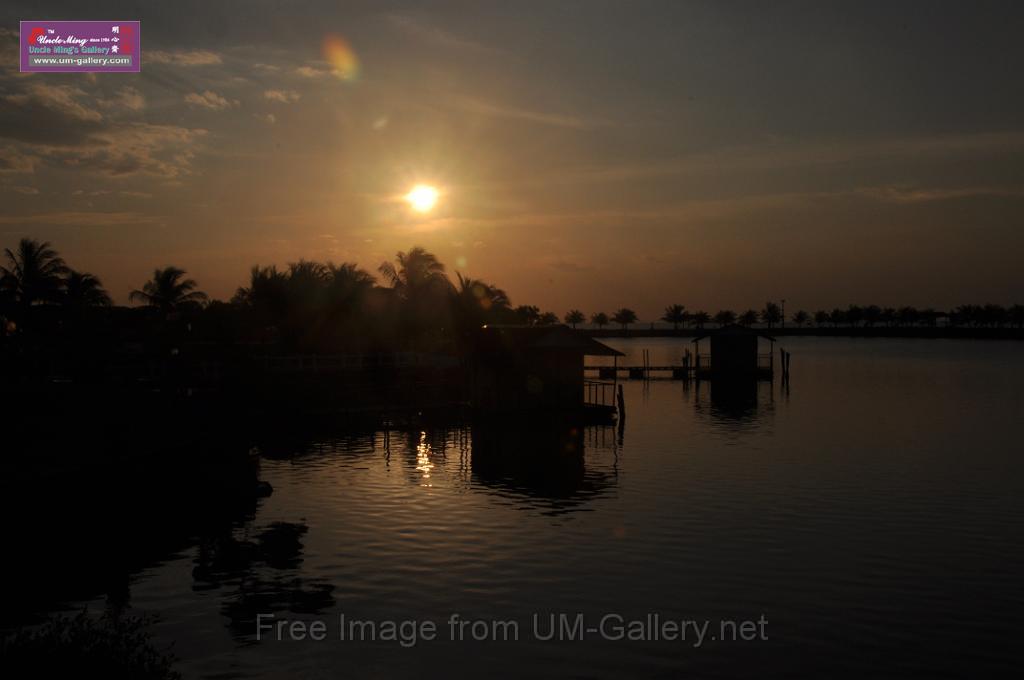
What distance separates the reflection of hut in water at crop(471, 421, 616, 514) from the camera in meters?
30.1

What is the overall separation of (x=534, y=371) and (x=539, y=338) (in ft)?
6.82

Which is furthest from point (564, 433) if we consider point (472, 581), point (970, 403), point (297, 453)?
point (970, 403)

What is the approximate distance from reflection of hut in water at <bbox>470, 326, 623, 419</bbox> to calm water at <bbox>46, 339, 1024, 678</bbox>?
707 cm

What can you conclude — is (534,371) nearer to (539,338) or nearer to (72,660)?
(539,338)

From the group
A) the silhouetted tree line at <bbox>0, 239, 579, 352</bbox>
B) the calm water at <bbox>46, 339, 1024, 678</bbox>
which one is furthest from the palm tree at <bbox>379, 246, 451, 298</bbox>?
the calm water at <bbox>46, 339, 1024, 678</bbox>

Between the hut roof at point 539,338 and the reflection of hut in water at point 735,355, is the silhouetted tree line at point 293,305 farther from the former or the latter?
the reflection of hut in water at point 735,355


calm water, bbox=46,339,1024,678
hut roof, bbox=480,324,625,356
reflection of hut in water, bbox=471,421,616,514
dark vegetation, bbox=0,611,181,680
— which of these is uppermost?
hut roof, bbox=480,324,625,356

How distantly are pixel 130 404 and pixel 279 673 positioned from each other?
24.9 metres

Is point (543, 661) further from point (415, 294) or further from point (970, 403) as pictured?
point (415, 294)

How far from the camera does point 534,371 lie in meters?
48.4

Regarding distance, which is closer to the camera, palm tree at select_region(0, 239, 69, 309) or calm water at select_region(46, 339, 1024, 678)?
calm water at select_region(46, 339, 1024, 678)

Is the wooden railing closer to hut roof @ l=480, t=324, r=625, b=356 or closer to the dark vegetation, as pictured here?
hut roof @ l=480, t=324, r=625, b=356

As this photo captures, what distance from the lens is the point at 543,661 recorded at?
14578mm

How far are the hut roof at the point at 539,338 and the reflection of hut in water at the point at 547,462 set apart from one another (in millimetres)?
4616
